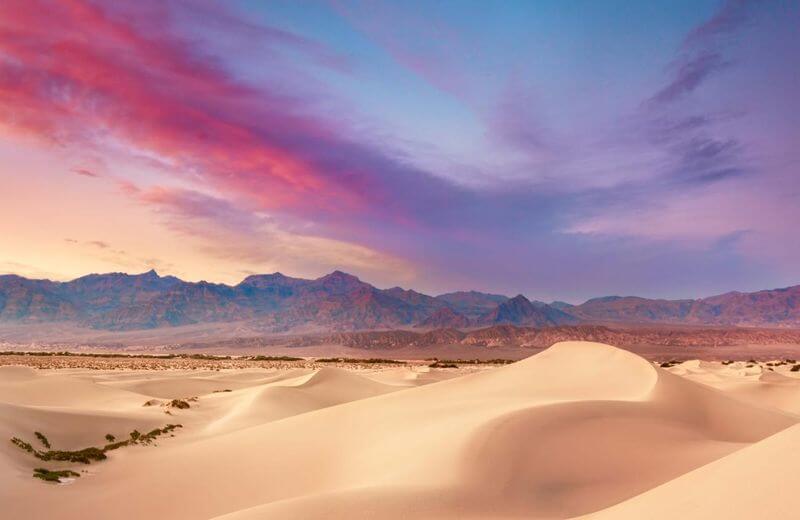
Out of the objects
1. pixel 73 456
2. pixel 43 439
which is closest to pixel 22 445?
pixel 73 456

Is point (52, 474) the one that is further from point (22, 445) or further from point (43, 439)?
point (43, 439)

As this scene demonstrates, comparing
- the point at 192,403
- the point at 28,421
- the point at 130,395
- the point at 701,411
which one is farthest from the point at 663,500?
the point at 130,395

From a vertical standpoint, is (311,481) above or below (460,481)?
below

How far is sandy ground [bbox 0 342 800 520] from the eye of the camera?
7.90 meters

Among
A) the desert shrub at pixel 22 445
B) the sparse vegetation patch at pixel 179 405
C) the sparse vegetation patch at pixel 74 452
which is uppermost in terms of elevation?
the desert shrub at pixel 22 445

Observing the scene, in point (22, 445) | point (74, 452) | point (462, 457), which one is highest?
point (462, 457)

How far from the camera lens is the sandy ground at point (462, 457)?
7.90 metres

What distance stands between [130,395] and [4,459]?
78.3ft

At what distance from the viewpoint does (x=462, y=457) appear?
40.4 ft

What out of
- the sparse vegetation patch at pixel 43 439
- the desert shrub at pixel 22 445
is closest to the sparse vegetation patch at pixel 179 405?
the sparse vegetation patch at pixel 43 439

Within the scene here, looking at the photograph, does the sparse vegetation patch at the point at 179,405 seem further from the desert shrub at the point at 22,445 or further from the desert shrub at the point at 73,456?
the desert shrub at the point at 22,445

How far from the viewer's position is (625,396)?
65.4ft

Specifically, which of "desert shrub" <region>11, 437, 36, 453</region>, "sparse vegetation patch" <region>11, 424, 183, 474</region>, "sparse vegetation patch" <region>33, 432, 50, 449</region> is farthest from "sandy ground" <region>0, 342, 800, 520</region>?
"sparse vegetation patch" <region>33, 432, 50, 449</region>

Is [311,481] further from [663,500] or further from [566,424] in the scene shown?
[663,500]
